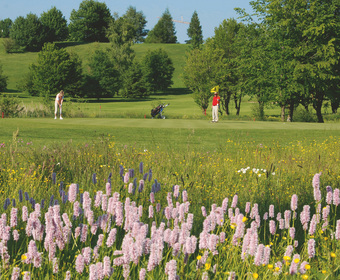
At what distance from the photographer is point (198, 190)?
6.29 m

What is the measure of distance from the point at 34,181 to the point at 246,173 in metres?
3.87

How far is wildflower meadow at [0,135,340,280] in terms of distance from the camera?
2.50 m

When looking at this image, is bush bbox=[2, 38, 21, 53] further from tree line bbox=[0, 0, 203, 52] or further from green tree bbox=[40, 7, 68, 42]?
green tree bbox=[40, 7, 68, 42]

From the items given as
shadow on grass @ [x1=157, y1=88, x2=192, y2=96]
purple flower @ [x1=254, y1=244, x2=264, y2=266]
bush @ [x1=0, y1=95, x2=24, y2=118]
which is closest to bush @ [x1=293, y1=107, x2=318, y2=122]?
bush @ [x1=0, y1=95, x2=24, y2=118]

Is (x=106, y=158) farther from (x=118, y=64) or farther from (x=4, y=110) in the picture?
(x=118, y=64)

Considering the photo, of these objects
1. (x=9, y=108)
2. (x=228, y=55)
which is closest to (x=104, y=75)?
(x=228, y=55)

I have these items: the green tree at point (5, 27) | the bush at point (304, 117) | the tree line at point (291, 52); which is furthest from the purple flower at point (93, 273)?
the green tree at point (5, 27)

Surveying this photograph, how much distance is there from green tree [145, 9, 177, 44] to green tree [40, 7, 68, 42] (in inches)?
1469

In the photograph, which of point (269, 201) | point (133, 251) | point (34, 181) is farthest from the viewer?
point (34, 181)

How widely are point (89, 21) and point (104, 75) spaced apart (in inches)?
2275

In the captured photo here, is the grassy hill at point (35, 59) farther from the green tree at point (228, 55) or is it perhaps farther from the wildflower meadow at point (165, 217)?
the wildflower meadow at point (165, 217)

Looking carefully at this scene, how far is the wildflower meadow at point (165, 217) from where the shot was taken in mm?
2502

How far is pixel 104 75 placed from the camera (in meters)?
76.0

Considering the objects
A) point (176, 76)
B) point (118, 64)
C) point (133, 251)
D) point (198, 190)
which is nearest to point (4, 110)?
point (198, 190)
